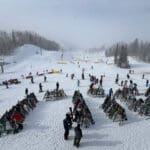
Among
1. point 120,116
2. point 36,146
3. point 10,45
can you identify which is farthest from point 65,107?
point 10,45

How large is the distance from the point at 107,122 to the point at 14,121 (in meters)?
7.74

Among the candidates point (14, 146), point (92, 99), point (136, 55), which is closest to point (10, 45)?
point (136, 55)

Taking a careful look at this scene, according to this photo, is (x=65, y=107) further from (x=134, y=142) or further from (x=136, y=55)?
(x=136, y=55)

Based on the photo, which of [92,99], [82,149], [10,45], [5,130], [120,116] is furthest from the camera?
[10,45]

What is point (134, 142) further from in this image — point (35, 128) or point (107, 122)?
point (35, 128)

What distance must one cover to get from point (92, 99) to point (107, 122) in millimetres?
8827

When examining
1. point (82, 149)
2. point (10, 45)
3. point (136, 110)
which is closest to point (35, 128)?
point (82, 149)

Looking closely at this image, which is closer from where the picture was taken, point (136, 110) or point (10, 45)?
point (136, 110)

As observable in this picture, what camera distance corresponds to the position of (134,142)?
17.2 metres

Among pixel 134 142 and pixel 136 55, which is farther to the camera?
pixel 136 55

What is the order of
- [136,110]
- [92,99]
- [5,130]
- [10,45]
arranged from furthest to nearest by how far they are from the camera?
[10,45], [92,99], [136,110], [5,130]

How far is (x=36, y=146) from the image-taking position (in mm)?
16656

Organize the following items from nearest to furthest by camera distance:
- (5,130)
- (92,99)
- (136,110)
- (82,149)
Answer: (82,149) → (5,130) → (136,110) → (92,99)

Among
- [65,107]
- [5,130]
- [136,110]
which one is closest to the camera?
[5,130]
